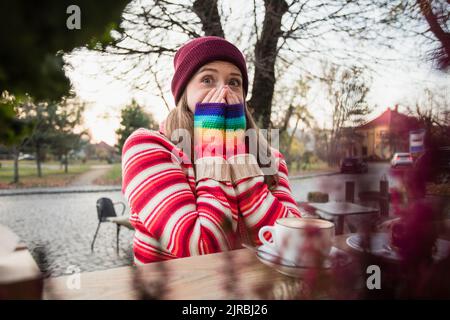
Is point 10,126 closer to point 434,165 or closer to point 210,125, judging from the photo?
point 434,165

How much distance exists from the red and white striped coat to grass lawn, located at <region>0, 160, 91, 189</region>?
14.8m

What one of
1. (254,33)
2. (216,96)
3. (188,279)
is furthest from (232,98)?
(254,33)

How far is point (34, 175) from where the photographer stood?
1669 cm

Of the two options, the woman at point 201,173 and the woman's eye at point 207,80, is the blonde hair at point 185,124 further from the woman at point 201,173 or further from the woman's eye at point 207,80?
the woman's eye at point 207,80

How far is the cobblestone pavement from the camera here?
5438mm

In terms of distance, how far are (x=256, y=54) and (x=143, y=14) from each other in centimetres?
106

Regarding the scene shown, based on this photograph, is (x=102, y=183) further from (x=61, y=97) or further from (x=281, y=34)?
(x=61, y=97)

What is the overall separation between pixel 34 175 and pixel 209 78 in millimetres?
18091

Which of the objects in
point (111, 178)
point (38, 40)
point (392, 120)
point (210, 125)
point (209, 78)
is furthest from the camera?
point (111, 178)

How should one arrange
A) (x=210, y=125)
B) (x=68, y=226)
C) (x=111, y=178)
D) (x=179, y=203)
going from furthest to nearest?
(x=111, y=178)
(x=68, y=226)
(x=210, y=125)
(x=179, y=203)

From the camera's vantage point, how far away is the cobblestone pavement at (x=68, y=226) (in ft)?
17.8

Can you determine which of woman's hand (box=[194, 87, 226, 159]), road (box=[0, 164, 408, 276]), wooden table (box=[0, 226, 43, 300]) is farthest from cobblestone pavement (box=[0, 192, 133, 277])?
wooden table (box=[0, 226, 43, 300])

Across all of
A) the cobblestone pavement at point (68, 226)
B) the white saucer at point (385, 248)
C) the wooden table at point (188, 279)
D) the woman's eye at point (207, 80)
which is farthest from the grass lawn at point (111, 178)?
the white saucer at point (385, 248)
